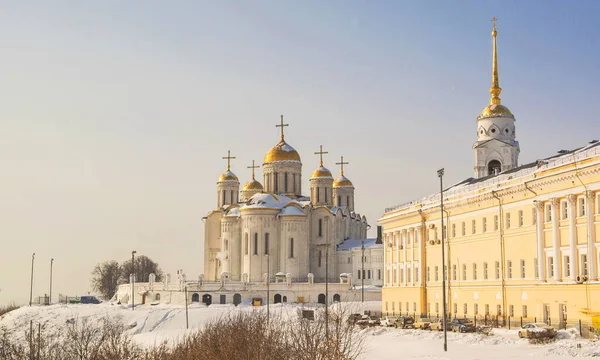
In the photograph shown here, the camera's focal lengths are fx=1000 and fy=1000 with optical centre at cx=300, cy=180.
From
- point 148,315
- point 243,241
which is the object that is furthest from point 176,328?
point 243,241

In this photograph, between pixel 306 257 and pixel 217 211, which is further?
pixel 217 211

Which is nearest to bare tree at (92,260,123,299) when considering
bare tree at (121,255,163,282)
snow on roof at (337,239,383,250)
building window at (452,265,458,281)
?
bare tree at (121,255,163,282)

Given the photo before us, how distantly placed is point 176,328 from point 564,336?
5256 cm

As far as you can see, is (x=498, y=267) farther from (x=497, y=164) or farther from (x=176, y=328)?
(x=176, y=328)

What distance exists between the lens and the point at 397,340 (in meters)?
59.7

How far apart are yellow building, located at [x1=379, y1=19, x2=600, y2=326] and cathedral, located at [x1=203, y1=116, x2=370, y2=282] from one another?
37.7 meters

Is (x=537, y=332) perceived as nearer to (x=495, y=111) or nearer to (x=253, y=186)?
(x=495, y=111)

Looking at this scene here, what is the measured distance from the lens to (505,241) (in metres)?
63.7

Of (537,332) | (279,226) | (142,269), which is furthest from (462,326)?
(142,269)

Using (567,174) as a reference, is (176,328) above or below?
below

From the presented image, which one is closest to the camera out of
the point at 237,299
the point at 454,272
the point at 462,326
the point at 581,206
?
the point at 581,206

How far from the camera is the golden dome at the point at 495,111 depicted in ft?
291

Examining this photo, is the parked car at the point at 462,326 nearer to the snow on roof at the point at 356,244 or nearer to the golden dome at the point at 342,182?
the snow on roof at the point at 356,244

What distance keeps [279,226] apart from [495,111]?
44.2 metres
